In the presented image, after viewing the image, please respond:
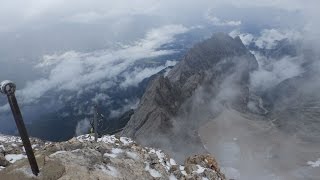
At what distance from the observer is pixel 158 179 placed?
38.6 m

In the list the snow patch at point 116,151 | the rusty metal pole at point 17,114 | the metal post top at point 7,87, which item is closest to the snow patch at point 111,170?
the snow patch at point 116,151

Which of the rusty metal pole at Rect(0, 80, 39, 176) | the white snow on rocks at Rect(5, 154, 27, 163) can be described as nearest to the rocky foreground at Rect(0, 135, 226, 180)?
the white snow on rocks at Rect(5, 154, 27, 163)

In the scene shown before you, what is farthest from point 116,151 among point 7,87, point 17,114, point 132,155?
point 7,87

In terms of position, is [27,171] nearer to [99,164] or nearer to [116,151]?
[99,164]

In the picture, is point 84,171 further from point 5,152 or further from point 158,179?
point 5,152

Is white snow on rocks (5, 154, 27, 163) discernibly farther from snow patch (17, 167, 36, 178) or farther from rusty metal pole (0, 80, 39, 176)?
rusty metal pole (0, 80, 39, 176)

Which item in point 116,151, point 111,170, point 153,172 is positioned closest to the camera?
point 111,170

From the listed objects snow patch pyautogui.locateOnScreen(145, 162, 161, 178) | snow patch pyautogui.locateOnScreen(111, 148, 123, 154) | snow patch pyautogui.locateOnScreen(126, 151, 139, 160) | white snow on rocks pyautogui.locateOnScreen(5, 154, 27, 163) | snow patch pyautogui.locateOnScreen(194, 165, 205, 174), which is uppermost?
white snow on rocks pyautogui.locateOnScreen(5, 154, 27, 163)

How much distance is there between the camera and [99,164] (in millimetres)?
37906

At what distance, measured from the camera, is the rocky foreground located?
114 feet

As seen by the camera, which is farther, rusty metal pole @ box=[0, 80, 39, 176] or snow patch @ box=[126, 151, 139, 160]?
snow patch @ box=[126, 151, 139, 160]

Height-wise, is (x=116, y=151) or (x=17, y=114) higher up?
(x=17, y=114)

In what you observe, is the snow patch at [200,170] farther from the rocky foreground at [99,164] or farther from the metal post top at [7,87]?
the metal post top at [7,87]

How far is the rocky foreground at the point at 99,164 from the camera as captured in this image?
3488 centimetres
